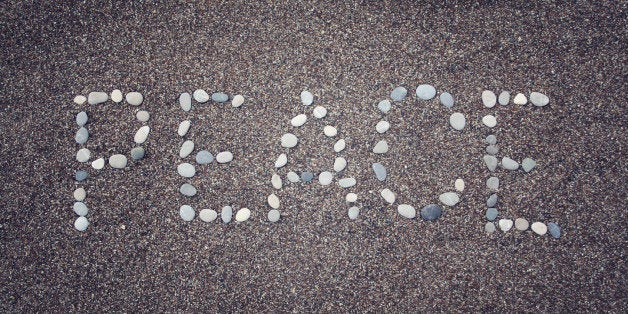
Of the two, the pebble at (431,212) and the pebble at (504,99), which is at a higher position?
the pebble at (504,99)

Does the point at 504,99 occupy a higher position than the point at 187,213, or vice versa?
the point at 504,99

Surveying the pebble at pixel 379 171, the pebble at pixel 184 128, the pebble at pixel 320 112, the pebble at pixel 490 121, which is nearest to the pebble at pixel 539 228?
the pebble at pixel 490 121

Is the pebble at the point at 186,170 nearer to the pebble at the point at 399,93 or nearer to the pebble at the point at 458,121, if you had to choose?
the pebble at the point at 399,93

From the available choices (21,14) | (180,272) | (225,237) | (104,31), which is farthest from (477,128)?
(21,14)

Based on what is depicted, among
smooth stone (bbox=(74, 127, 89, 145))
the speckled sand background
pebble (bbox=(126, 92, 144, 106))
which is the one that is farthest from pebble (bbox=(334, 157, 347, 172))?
smooth stone (bbox=(74, 127, 89, 145))

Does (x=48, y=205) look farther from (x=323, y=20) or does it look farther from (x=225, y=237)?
(x=323, y=20)

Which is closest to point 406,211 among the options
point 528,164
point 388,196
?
point 388,196

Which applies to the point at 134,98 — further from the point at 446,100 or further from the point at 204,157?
the point at 446,100
